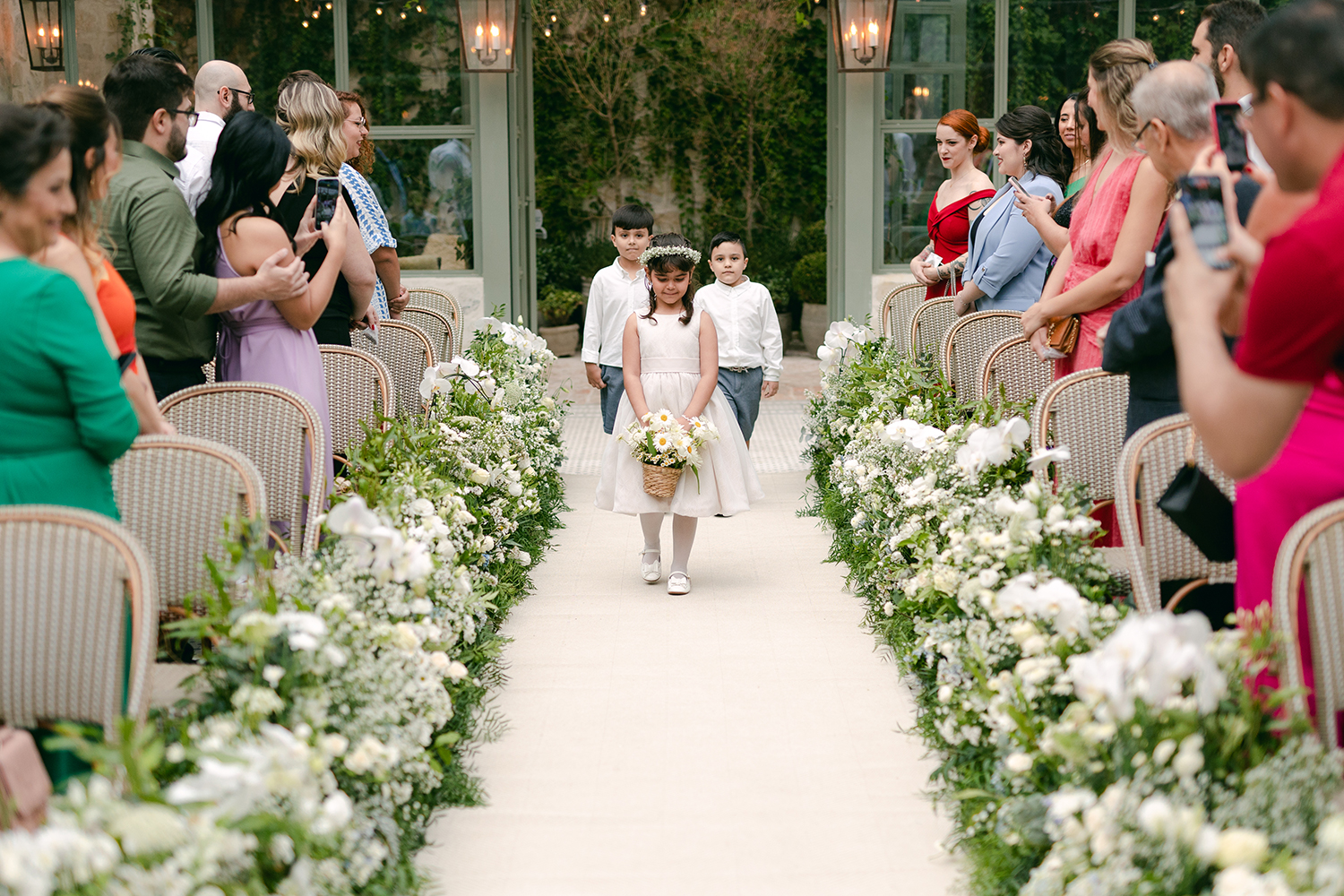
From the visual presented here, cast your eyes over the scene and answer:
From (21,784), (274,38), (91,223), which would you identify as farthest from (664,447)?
(274,38)

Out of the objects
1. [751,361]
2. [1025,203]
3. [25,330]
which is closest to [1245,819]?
[25,330]

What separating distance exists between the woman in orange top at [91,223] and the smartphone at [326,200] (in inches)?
47.6

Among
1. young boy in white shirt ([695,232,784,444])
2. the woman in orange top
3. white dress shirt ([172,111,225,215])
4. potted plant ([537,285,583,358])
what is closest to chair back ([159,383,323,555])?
the woman in orange top

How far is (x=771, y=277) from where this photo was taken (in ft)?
53.6

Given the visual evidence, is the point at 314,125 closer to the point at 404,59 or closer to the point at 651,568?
the point at 651,568

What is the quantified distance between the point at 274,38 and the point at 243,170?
671cm

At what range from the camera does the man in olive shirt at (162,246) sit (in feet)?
12.1

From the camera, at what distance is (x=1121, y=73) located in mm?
4121

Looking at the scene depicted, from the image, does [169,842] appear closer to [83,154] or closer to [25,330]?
[25,330]

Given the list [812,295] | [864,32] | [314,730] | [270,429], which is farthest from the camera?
[812,295]

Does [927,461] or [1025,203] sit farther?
[1025,203]

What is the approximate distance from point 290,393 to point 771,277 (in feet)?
42.9

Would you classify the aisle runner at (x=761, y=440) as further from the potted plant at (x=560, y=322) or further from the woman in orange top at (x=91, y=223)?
the woman in orange top at (x=91, y=223)

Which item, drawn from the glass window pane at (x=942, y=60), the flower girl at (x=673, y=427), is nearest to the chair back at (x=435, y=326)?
the flower girl at (x=673, y=427)
